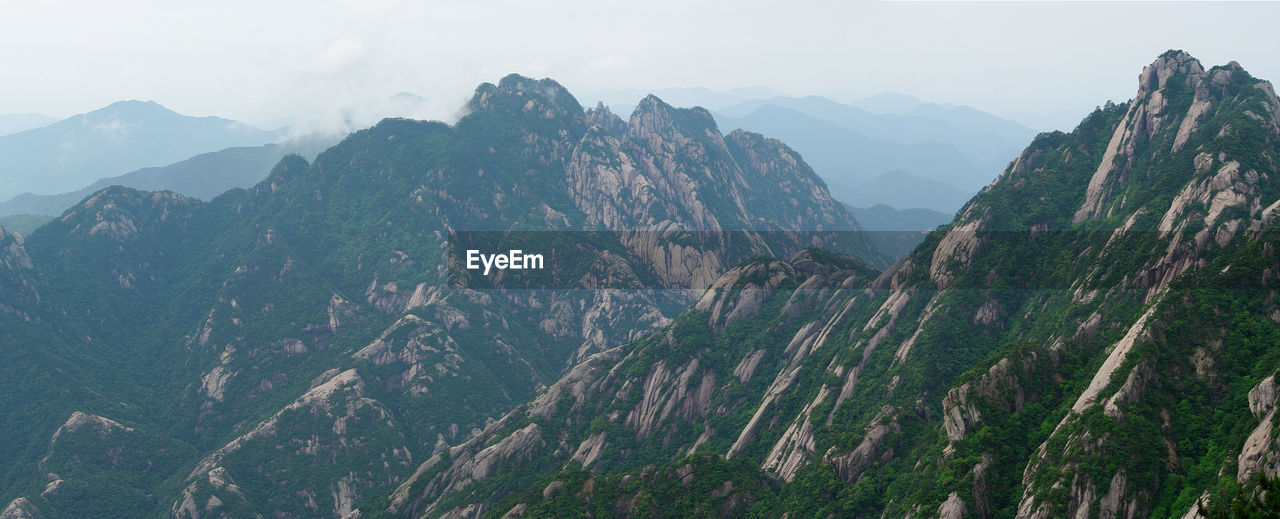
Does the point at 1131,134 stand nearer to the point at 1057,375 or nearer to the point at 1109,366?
the point at 1057,375

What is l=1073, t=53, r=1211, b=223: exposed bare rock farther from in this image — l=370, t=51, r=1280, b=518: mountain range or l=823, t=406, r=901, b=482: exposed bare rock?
l=823, t=406, r=901, b=482: exposed bare rock

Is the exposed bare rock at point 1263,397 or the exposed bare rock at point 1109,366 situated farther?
the exposed bare rock at point 1109,366

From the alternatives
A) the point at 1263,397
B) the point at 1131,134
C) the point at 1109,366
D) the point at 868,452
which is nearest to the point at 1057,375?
the point at 1109,366

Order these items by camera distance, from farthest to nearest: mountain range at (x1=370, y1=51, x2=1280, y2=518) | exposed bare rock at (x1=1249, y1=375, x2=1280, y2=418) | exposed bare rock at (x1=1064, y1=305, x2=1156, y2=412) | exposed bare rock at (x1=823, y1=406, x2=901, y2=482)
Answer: exposed bare rock at (x1=823, y1=406, x2=901, y2=482)
exposed bare rock at (x1=1064, y1=305, x2=1156, y2=412)
mountain range at (x1=370, y1=51, x2=1280, y2=518)
exposed bare rock at (x1=1249, y1=375, x2=1280, y2=418)

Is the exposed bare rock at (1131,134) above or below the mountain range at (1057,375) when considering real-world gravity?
above

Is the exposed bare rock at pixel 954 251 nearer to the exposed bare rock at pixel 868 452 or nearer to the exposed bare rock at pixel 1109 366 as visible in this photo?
the exposed bare rock at pixel 868 452

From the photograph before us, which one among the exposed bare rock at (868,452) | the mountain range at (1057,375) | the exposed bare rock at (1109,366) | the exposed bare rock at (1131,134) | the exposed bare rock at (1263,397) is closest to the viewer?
the exposed bare rock at (1263,397)

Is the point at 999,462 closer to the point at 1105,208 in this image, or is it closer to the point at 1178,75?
the point at 1105,208

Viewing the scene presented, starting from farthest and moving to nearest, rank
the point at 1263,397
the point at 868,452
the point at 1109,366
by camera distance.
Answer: the point at 868,452 < the point at 1109,366 < the point at 1263,397

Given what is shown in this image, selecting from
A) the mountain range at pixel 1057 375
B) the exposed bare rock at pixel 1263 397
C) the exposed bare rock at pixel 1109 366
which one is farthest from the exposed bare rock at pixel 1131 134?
the exposed bare rock at pixel 1263 397

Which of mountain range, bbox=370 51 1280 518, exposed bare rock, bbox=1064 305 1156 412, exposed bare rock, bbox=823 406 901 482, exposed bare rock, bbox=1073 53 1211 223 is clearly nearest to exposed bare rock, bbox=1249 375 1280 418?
mountain range, bbox=370 51 1280 518

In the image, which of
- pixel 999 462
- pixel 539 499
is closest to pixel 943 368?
pixel 999 462
